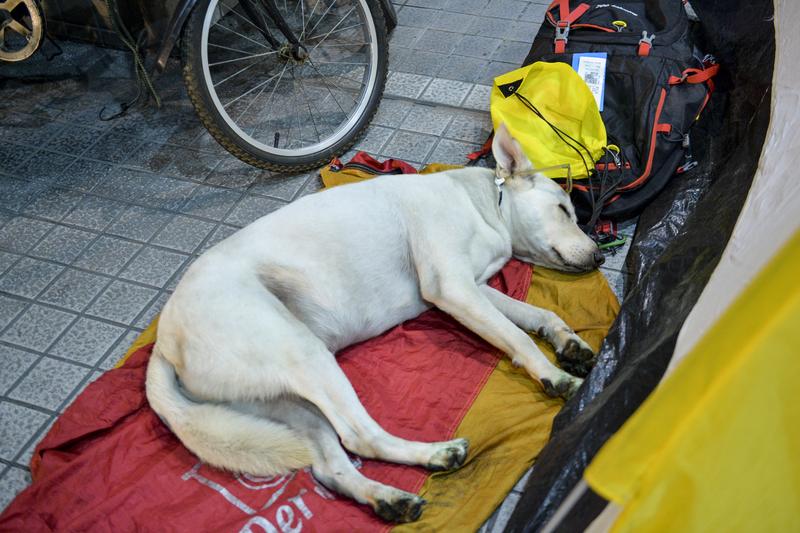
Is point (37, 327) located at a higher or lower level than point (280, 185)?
lower

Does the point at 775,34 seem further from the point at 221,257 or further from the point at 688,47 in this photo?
the point at 221,257

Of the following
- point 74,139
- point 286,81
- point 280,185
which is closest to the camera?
point 280,185

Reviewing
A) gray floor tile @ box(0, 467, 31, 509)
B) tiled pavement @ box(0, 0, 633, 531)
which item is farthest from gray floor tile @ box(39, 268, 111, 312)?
gray floor tile @ box(0, 467, 31, 509)

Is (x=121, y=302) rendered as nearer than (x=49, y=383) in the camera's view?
No

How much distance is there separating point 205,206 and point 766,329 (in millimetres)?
2860

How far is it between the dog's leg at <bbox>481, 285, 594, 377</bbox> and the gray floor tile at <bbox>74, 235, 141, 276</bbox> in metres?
1.62

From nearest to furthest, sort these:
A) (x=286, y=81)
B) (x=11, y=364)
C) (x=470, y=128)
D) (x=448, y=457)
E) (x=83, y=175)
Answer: (x=448, y=457) → (x=11, y=364) → (x=83, y=175) → (x=470, y=128) → (x=286, y=81)

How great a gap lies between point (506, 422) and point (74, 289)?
1935 mm

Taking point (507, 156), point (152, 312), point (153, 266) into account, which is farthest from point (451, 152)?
point (152, 312)

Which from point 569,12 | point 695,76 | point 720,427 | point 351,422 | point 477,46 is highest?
point 720,427

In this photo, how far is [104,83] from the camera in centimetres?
443

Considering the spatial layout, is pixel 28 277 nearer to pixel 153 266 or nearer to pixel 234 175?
pixel 153 266

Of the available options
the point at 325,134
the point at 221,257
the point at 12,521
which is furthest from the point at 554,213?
the point at 12,521

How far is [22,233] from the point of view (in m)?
3.48
